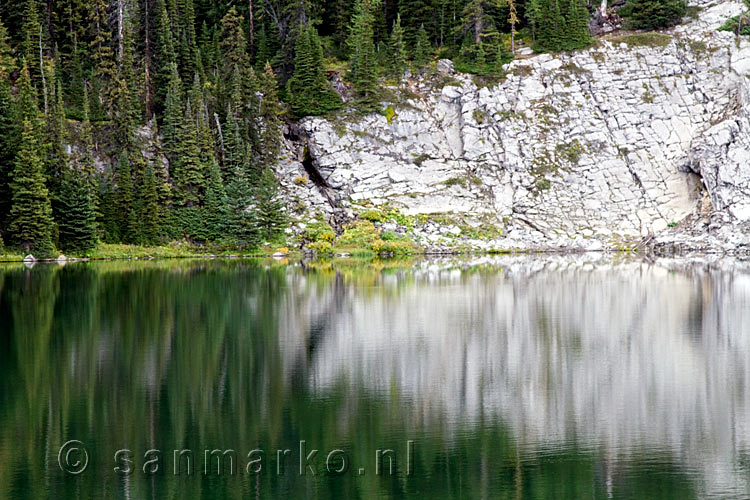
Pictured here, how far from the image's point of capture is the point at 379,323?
92.5ft

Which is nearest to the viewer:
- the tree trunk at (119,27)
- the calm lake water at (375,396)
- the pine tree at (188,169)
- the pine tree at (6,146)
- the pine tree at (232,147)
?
the calm lake water at (375,396)

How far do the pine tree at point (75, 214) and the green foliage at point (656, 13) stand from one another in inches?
2200

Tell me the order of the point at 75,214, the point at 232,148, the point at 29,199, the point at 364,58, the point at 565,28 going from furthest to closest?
the point at 565,28
the point at 364,58
the point at 232,148
the point at 75,214
the point at 29,199

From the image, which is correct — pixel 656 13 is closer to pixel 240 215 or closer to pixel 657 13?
pixel 657 13

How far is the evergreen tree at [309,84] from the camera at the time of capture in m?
76.2

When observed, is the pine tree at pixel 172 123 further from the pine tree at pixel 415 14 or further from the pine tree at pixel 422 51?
the pine tree at pixel 415 14

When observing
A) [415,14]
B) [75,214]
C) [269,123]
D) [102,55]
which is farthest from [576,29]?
[75,214]

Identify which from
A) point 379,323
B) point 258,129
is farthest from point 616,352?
point 258,129

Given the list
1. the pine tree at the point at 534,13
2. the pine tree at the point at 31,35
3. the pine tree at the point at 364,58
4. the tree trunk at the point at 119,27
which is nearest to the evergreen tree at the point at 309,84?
the pine tree at the point at 364,58

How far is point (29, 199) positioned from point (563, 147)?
45.8 metres

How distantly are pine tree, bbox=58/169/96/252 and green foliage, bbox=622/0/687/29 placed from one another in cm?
5587

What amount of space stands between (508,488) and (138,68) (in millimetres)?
70594

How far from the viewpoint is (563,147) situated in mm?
75500

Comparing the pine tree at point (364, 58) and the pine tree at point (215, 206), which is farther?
the pine tree at point (364, 58)
